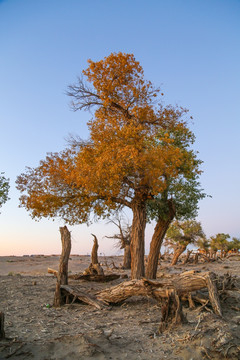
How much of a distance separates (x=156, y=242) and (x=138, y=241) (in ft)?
6.64

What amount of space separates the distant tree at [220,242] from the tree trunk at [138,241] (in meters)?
20.0

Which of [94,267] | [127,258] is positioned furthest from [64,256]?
[127,258]

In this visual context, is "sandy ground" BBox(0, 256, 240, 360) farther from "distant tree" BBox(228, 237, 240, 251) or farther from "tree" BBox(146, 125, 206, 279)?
"distant tree" BBox(228, 237, 240, 251)

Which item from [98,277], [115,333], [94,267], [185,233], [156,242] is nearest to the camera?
[115,333]

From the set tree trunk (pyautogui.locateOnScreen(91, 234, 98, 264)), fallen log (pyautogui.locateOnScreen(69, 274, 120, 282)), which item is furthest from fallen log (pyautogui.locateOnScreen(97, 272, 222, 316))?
tree trunk (pyautogui.locateOnScreen(91, 234, 98, 264))

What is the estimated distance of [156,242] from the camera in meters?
A: 17.1

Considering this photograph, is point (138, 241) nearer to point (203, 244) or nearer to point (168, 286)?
point (168, 286)

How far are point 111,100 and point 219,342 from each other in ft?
42.6

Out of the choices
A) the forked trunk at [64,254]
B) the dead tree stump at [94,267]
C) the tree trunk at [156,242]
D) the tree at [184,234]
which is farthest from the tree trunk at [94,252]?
the tree at [184,234]

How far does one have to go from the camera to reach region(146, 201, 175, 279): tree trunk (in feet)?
55.4

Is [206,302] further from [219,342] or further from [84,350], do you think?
[84,350]

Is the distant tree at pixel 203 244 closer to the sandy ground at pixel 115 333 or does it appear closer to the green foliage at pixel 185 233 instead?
the green foliage at pixel 185 233

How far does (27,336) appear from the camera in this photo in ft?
22.8

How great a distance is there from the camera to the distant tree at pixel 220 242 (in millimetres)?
33094
